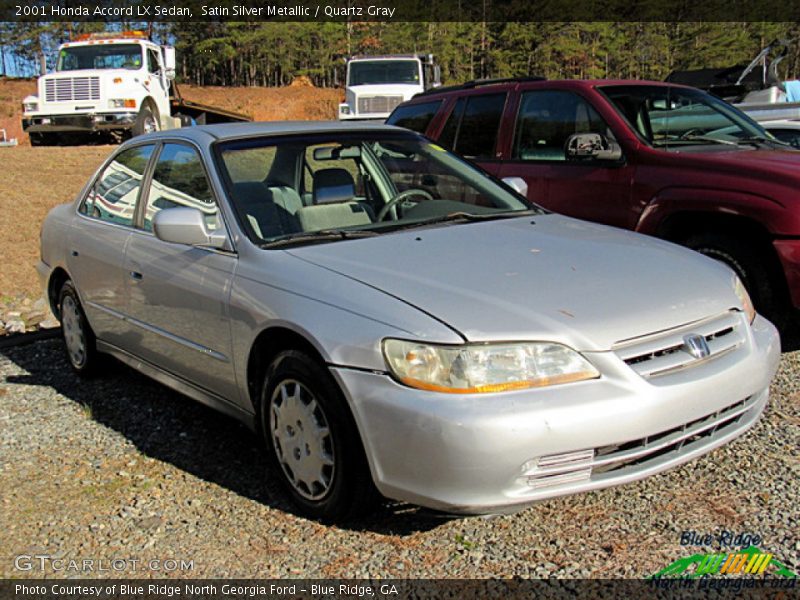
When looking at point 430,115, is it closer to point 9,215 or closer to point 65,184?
point 9,215

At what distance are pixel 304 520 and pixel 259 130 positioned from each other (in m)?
2.10

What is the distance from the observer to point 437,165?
4590mm

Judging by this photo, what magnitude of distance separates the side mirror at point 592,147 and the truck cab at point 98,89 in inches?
571

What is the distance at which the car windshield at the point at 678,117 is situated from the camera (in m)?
5.83

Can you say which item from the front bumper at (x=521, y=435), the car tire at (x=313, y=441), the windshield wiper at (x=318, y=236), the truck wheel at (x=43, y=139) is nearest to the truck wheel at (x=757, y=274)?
the front bumper at (x=521, y=435)

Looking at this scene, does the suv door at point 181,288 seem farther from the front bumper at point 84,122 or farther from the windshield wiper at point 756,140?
the front bumper at point 84,122

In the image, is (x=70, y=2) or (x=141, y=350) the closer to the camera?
(x=141, y=350)

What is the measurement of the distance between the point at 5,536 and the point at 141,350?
138 centimetres

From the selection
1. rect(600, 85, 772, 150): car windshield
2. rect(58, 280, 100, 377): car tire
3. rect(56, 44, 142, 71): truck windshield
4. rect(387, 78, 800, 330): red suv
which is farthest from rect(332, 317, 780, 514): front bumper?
rect(56, 44, 142, 71): truck windshield

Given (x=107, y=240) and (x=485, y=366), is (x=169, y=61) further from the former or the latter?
(x=485, y=366)

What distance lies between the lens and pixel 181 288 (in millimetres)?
3887

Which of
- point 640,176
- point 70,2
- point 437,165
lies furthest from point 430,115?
point 70,2

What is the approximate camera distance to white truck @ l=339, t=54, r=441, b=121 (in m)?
20.6

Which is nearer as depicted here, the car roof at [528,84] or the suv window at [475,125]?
the car roof at [528,84]
